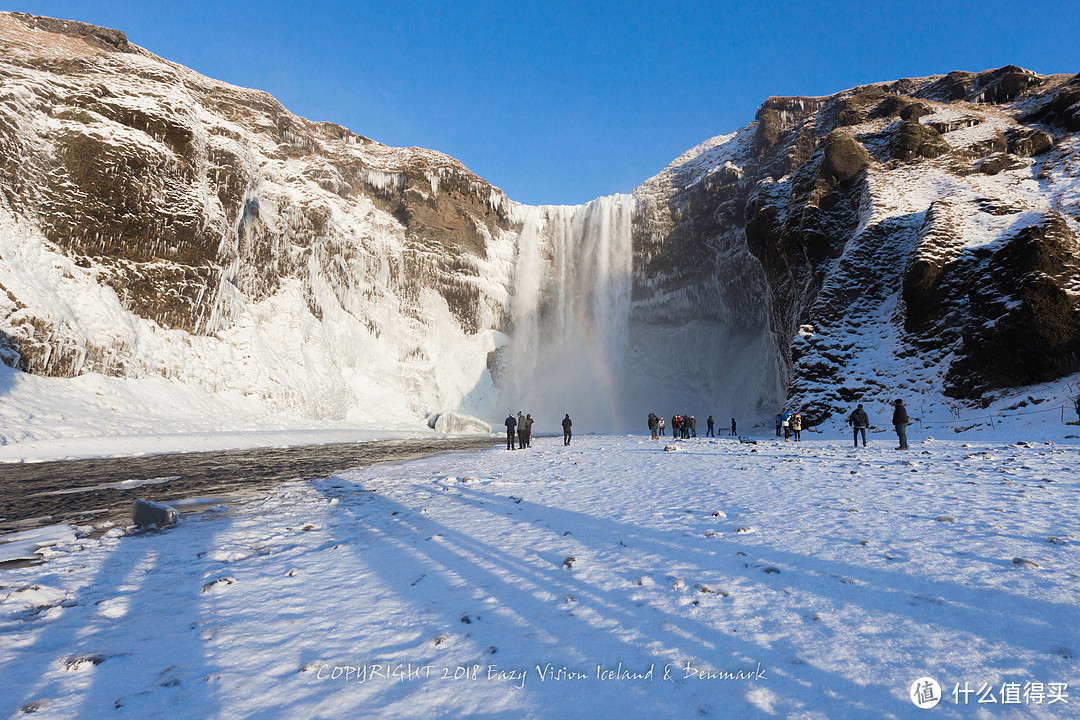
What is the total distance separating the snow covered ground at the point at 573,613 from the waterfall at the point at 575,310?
49.8 metres

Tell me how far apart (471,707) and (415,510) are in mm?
5151

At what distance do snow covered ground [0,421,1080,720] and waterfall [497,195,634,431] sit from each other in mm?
49845

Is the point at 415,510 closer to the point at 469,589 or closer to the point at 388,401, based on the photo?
the point at 469,589

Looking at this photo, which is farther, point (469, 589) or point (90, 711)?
point (469, 589)

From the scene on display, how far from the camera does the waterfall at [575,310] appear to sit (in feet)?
184

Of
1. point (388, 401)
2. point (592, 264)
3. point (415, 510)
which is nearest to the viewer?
point (415, 510)

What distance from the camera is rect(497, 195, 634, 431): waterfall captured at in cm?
5619

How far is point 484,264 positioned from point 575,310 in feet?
43.7

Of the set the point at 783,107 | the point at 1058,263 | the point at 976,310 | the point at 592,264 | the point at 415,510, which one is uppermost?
the point at 783,107

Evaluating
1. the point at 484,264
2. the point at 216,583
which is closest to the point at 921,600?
the point at 216,583

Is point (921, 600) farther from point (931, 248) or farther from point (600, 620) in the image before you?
point (931, 248)

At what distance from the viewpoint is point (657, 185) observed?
5997cm

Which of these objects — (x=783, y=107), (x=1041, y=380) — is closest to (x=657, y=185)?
(x=783, y=107)

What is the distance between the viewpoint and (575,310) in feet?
194
